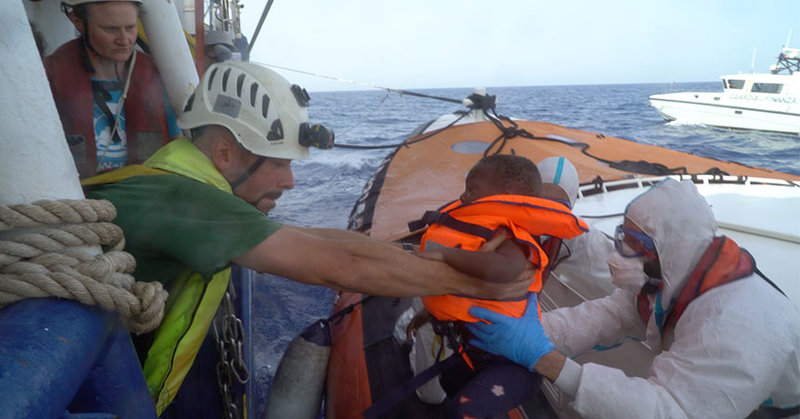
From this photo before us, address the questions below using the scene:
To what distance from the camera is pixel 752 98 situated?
19.0m

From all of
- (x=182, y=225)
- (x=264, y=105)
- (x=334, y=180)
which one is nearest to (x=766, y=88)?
(x=334, y=180)

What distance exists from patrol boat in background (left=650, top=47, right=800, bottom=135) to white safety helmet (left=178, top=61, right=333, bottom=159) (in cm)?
2230

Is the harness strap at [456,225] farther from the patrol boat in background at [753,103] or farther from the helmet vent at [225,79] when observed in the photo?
the patrol boat in background at [753,103]

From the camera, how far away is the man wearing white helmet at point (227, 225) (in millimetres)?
1176

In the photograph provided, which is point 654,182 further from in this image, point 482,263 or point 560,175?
point 482,263

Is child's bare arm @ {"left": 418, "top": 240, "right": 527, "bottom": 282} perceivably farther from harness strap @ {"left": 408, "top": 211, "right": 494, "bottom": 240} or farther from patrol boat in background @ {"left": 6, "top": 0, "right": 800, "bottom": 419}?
patrol boat in background @ {"left": 6, "top": 0, "right": 800, "bottom": 419}

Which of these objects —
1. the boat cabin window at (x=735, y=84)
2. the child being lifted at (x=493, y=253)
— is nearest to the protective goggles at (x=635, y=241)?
the child being lifted at (x=493, y=253)

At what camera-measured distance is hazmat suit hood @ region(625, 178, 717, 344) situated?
169cm

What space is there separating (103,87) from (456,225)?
2017 mm

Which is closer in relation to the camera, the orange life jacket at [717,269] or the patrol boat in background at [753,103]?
the orange life jacket at [717,269]

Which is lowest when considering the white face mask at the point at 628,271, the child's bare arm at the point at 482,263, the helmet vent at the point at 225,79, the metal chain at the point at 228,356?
the metal chain at the point at 228,356

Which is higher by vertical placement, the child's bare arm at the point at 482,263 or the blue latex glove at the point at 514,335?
the child's bare arm at the point at 482,263

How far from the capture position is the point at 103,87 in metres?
2.33

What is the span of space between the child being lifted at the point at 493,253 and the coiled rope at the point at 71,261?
0.88 metres
